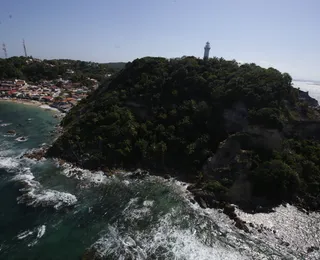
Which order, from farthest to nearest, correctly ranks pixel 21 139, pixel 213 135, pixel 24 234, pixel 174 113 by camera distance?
pixel 21 139 < pixel 174 113 < pixel 213 135 < pixel 24 234

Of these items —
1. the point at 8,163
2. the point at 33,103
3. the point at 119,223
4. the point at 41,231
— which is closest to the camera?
the point at 41,231

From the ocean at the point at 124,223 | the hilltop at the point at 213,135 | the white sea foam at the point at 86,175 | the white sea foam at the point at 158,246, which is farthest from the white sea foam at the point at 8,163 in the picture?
the white sea foam at the point at 158,246

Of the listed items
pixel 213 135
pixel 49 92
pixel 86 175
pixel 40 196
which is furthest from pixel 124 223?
pixel 49 92

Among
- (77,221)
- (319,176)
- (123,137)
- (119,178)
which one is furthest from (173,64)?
(77,221)

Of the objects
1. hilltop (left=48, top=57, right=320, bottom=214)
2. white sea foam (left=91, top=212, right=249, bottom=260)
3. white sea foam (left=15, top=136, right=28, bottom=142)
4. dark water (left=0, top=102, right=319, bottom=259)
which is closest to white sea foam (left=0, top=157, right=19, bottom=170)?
dark water (left=0, top=102, right=319, bottom=259)

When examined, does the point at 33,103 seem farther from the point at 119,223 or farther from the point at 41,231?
the point at 119,223

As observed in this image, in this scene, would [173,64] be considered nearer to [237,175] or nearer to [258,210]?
[237,175]

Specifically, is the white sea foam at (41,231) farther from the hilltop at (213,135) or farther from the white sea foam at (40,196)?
the hilltop at (213,135)
